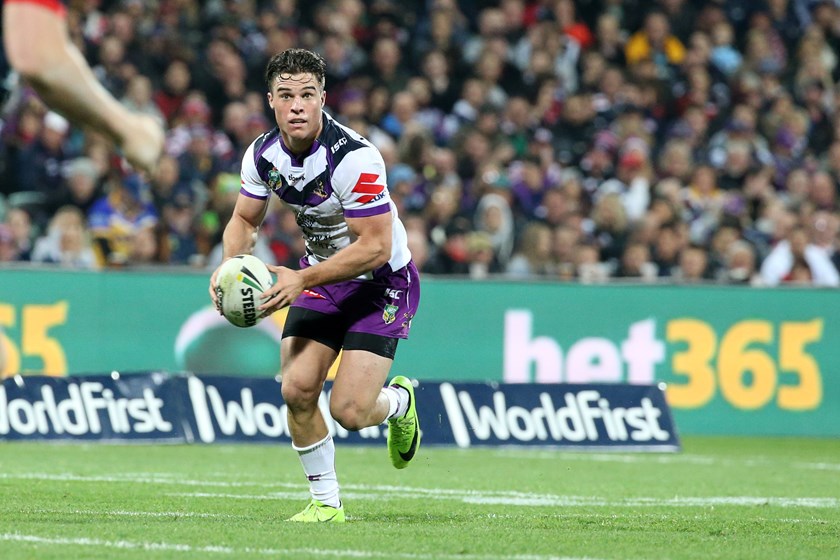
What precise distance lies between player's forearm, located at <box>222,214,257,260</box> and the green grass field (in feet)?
4.52

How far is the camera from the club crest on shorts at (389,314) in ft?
27.5

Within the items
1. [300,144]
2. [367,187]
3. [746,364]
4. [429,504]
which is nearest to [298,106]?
[300,144]

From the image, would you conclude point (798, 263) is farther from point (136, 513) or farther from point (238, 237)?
point (136, 513)

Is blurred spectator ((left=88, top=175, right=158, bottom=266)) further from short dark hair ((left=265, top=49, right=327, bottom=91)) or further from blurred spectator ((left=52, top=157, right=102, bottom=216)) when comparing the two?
short dark hair ((left=265, top=49, right=327, bottom=91))

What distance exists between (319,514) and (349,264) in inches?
50.9

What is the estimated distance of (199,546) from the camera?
6586mm

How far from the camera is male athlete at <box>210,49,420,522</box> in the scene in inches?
307

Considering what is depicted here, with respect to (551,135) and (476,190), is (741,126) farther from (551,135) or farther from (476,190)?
(476,190)

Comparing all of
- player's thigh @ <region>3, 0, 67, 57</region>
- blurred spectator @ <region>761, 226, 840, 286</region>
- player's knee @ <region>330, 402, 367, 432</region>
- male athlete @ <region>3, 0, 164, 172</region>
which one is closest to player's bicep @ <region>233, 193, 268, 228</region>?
player's knee @ <region>330, 402, 367, 432</region>

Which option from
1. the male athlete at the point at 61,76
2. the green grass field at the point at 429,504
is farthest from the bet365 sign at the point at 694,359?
the male athlete at the point at 61,76

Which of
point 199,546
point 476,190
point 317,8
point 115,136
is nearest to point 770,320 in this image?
point 476,190

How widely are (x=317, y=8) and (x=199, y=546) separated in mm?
13267

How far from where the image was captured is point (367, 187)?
7812 mm

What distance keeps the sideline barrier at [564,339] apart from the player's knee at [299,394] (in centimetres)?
650
